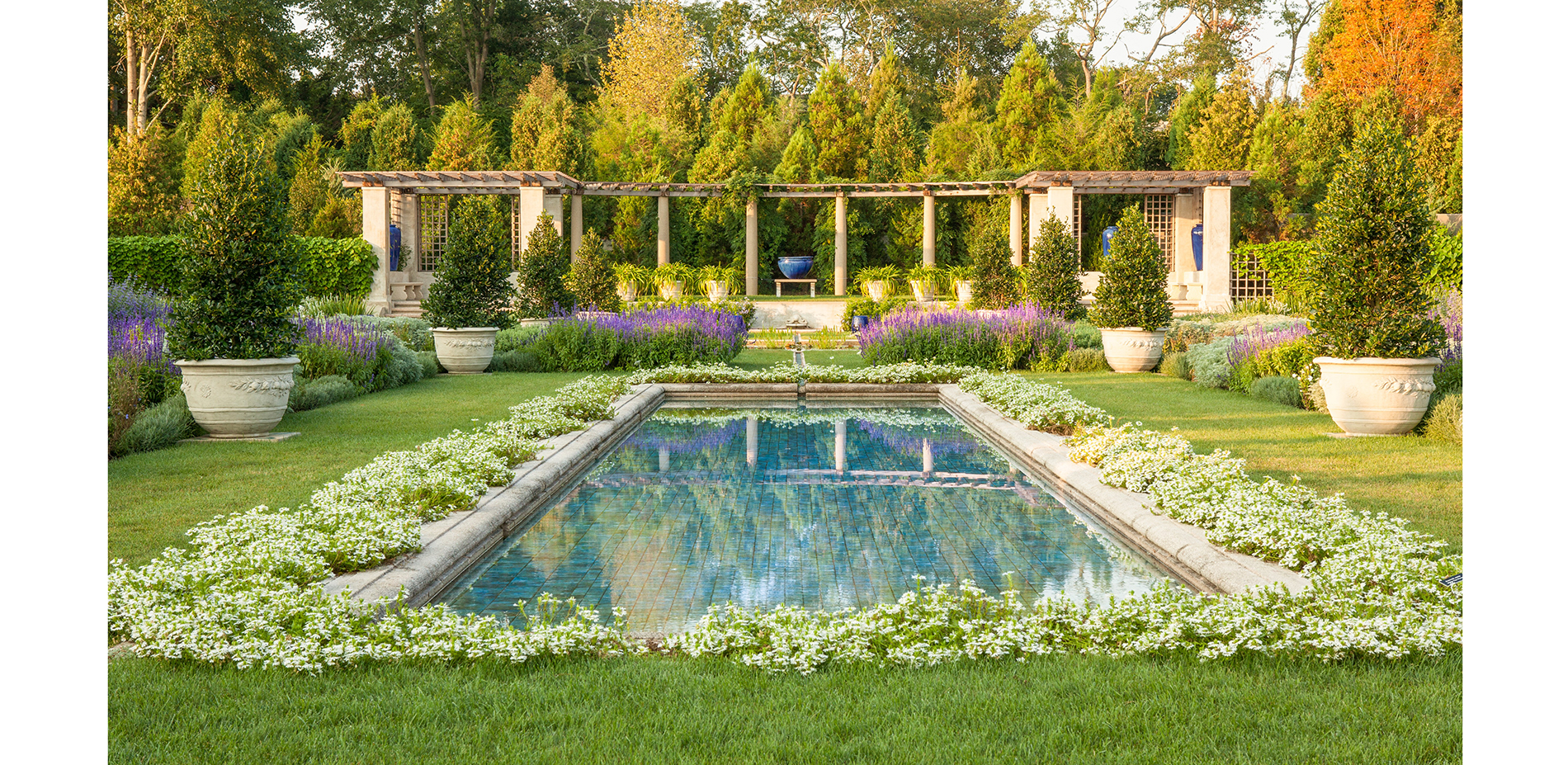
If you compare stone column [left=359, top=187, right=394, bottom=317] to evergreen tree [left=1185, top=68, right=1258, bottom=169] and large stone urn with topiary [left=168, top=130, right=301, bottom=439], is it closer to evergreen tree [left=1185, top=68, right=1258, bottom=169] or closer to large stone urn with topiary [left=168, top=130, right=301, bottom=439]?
large stone urn with topiary [left=168, top=130, right=301, bottom=439]

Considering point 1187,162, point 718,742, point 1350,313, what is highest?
point 1187,162

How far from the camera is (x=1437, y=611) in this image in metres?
3.41

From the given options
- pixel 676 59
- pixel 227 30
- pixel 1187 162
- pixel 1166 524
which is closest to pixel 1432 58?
pixel 1187 162

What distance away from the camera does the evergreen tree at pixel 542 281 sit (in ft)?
56.3

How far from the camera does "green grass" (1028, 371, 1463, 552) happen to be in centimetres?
547

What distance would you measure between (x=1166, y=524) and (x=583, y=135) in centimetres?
2696

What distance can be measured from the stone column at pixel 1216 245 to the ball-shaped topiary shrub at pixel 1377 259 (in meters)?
14.7

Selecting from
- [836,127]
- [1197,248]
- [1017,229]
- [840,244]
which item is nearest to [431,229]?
[840,244]

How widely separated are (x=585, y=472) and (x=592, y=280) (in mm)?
10977

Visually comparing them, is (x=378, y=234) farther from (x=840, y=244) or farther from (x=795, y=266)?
(x=840, y=244)

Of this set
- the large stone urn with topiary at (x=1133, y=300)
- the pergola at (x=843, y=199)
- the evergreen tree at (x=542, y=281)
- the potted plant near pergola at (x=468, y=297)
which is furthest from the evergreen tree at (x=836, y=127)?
the potted plant near pergola at (x=468, y=297)

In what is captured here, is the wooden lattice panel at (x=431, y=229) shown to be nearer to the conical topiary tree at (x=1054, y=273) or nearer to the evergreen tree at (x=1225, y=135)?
the conical topiary tree at (x=1054, y=273)

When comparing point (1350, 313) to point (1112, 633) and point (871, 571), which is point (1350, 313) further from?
point (1112, 633)

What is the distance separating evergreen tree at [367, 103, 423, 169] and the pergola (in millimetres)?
2652
